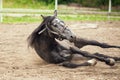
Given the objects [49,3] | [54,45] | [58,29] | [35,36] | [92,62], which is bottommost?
[49,3]

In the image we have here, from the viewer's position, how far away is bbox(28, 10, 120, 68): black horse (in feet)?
23.7

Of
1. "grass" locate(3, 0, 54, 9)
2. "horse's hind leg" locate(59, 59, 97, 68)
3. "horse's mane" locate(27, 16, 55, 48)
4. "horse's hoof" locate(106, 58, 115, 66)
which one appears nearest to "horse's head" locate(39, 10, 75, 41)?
"horse's mane" locate(27, 16, 55, 48)

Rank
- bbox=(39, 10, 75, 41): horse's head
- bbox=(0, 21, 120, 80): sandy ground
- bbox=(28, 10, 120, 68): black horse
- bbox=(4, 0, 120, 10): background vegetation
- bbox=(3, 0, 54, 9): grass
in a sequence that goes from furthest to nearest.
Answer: bbox=(3, 0, 54, 9): grass, bbox=(4, 0, 120, 10): background vegetation, bbox=(28, 10, 120, 68): black horse, bbox=(39, 10, 75, 41): horse's head, bbox=(0, 21, 120, 80): sandy ground

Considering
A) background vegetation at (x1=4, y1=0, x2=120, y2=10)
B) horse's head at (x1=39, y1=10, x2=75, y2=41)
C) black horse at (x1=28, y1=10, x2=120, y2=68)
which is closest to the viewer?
horse's head at (x1=39, y1=10, x2=75, y2=41)

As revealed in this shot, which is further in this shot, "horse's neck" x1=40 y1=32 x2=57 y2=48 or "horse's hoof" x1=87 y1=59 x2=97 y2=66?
"horse's neck" x1=40 y1=32 x2=57 y2=48

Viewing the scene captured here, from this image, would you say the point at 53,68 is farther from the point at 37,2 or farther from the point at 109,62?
the point at 37,2

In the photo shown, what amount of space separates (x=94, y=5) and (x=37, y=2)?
4.05 m

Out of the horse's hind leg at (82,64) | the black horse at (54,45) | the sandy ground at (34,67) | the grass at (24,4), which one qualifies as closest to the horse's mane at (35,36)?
the black horse at (54,45)

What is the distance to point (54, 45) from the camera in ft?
25.0

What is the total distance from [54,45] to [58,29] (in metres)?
0.49

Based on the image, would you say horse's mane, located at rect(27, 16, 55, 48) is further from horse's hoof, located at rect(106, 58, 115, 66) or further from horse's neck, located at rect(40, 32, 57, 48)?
horse's hoof, located at rect(106, 58, 115, 66)

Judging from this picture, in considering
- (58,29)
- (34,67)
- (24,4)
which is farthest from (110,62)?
(24,4)

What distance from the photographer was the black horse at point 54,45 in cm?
721

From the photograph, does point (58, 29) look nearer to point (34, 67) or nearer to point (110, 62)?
point (34, 67)
